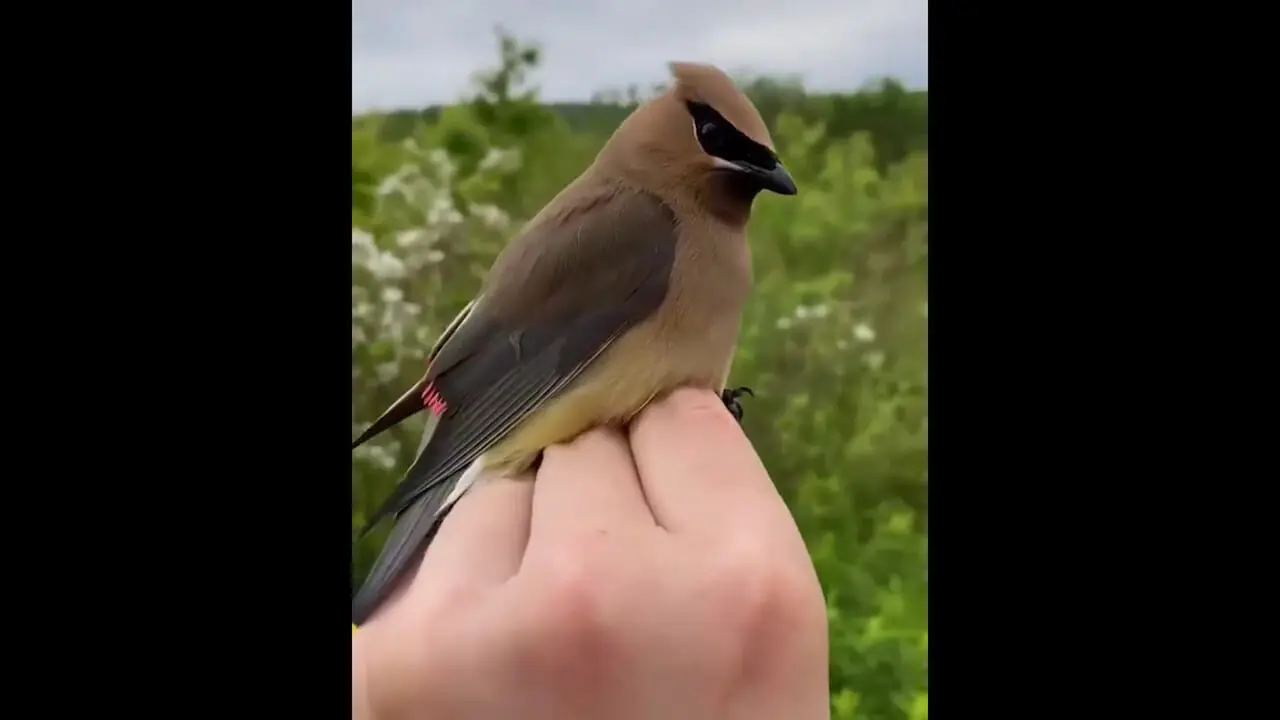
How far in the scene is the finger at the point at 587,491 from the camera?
5.18ft

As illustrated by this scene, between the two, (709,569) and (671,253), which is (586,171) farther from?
(709,569)

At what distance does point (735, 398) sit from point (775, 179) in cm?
34

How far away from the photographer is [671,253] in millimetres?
1905

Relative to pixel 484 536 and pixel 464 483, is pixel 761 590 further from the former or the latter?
pixel 464 483

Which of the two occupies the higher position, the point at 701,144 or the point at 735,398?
the point at 701,144

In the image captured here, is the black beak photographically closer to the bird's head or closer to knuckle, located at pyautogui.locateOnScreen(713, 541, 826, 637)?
the bird's head

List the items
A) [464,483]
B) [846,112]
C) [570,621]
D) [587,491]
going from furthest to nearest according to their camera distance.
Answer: [846,112] < [464,483] < [587,491] < [570,621]

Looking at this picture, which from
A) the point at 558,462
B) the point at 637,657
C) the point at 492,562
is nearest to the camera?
the point at 637,657

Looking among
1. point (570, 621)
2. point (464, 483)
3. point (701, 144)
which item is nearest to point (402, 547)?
point (464, 483)

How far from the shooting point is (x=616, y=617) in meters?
1.47

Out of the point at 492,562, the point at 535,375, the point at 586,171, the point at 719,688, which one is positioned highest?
the point at 586,171

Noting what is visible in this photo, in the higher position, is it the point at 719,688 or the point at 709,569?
the point at 709,569
